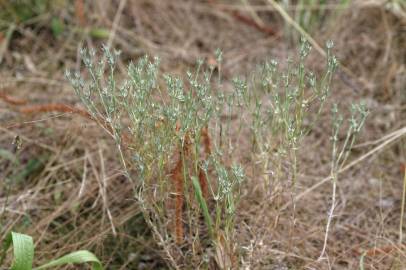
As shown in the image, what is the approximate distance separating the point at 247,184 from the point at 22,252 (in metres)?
0.96

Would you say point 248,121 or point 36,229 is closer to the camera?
point 36,229

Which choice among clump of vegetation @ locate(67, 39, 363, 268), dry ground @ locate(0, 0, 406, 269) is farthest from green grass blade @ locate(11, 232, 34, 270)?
clump of vegetation @ locate(67, 39, 363, 268)

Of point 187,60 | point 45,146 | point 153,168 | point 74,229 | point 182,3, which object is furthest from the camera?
point 182,3

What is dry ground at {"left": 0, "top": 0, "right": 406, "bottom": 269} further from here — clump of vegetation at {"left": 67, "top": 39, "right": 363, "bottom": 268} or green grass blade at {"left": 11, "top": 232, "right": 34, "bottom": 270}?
green grass blade at {"left": 11, "top": 232, "right": 34, "bottom": 270}

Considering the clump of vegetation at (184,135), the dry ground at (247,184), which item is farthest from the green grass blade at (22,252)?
the clump of vegetation at (184,135)

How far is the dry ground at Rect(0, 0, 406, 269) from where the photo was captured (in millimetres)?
2555

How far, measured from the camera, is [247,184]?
106 inches

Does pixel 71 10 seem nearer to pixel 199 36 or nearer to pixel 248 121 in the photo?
pixel 199 36

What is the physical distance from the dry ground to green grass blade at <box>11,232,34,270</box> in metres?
0.23

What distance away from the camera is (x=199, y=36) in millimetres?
3816

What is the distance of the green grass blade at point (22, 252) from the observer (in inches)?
83.9

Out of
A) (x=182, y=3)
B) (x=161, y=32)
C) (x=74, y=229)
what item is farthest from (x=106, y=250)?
(x=182, y=3)

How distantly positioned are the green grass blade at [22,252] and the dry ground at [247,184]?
0.23 meters

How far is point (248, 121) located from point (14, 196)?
113 centimetres
